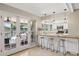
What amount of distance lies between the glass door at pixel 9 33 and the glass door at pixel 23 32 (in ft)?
1.86

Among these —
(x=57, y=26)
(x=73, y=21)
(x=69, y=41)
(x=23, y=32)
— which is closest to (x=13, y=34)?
(x=23, y=32)

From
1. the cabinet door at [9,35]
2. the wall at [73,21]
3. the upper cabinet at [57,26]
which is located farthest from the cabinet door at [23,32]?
the wall at [73,21]

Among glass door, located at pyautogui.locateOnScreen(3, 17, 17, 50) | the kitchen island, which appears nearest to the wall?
the kitchen island

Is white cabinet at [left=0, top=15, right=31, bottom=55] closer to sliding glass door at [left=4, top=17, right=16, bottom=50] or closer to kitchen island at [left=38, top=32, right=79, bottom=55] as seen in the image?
sliding glass door at [left=4, top=17, right=16, bottom=50]

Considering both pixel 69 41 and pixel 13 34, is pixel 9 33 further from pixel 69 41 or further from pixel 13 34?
pixel 69 41

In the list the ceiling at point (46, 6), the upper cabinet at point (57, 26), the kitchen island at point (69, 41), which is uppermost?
the ceiling at point (46, 6)

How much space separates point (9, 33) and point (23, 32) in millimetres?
1037

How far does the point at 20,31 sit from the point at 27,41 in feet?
3.14

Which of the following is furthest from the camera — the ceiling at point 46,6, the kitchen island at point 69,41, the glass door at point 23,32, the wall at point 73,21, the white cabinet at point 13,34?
the glass door at point 23,32

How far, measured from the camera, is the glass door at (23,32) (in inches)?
204

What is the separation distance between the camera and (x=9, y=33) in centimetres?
441

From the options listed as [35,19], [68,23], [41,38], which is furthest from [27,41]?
[68,23]

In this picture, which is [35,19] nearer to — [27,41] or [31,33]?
[31,33]

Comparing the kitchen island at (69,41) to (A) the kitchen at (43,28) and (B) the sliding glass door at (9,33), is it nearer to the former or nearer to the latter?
(A) the kitchen at (43,28)
